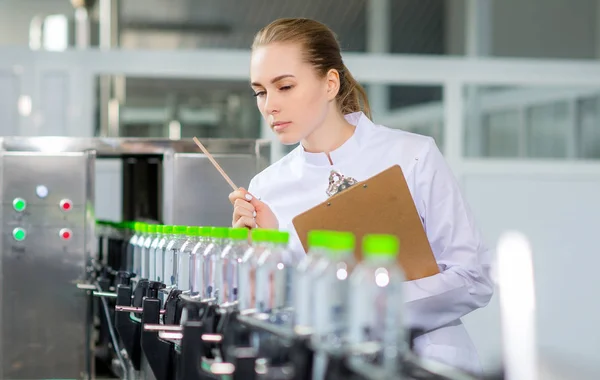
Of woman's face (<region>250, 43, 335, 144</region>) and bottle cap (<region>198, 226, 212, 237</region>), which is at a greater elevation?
woman's face (<region>250, 43, 335, 144</region>)

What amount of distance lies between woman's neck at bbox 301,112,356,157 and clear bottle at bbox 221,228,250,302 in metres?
0.67

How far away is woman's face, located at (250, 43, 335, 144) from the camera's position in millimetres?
2174

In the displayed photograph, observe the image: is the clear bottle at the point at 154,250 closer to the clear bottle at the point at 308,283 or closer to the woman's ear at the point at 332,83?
the woman's ear at the point at 332,83

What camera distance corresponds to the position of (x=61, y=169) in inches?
132

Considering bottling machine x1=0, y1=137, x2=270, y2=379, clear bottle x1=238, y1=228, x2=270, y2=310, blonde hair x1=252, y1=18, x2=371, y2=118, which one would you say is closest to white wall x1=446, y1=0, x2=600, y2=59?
bottling machine x1=0, y1=137, x2=270, y2=379

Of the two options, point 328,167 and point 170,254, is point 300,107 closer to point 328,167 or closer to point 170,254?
point 328,167

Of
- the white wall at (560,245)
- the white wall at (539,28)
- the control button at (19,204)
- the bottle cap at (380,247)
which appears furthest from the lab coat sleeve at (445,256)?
the white wall at (539,28)

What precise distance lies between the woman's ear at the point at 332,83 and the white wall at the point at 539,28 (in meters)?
4.02

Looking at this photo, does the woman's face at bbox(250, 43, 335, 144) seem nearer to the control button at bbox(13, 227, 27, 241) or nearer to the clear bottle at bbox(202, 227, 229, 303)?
the clear bottle at bbox(202, 227, 229, 303)

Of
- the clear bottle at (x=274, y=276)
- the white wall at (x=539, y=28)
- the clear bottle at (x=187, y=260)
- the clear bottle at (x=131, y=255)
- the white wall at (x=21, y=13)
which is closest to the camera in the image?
the clear bottle at (x=274, y=276)

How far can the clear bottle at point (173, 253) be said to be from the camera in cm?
212

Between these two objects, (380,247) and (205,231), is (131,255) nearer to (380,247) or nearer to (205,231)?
(205,231)

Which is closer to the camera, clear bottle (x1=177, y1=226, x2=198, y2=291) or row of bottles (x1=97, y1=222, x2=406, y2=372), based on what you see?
row of bottles (x1=97, y1=222, x2=406, y2=372)

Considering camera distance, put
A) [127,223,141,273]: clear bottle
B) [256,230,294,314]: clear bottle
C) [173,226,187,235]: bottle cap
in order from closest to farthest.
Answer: [256,230,294,314]: clear bottle, [173,226,187,235]: bottle cap, [127,223,141,273]: clear bottle
